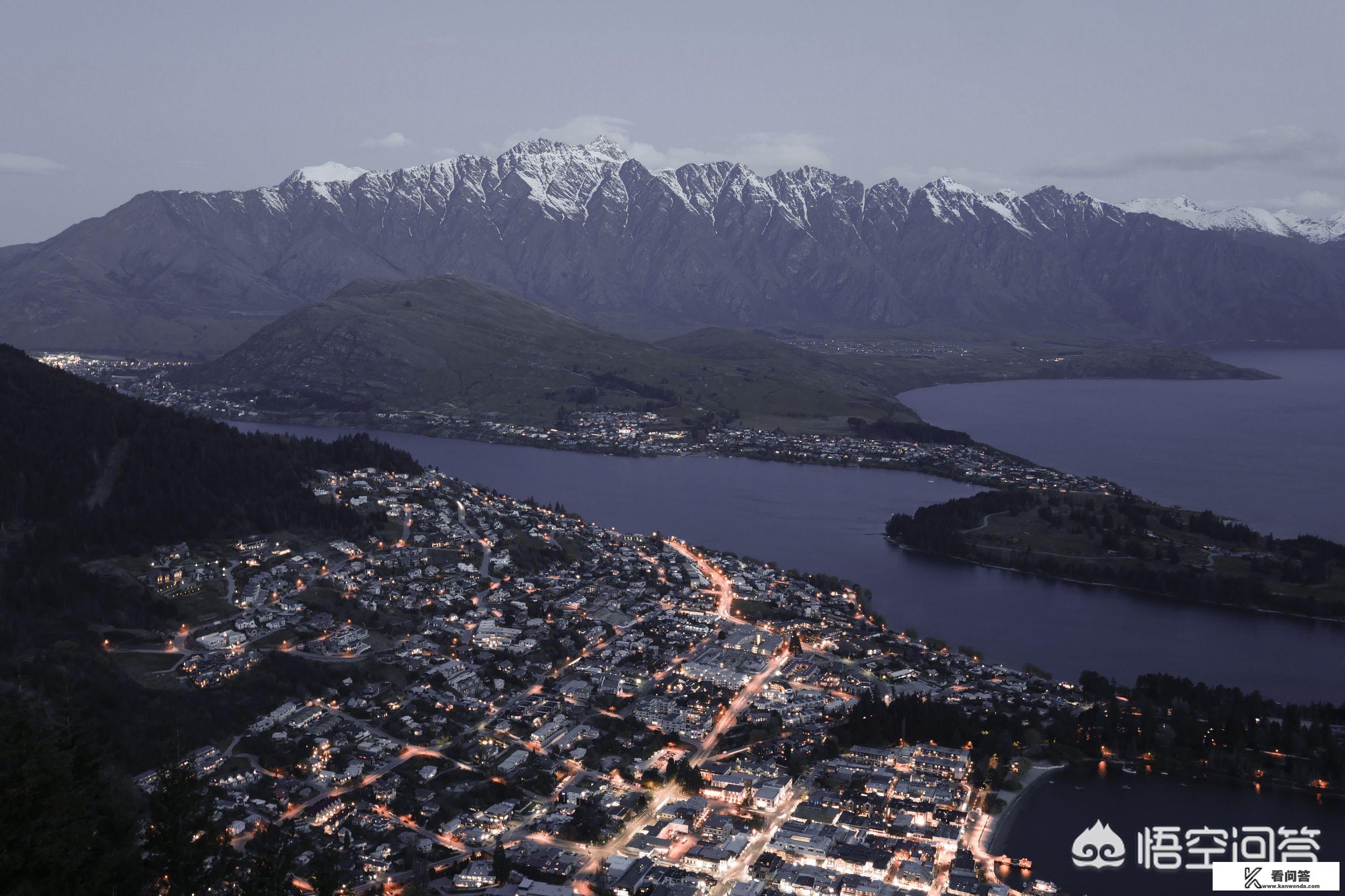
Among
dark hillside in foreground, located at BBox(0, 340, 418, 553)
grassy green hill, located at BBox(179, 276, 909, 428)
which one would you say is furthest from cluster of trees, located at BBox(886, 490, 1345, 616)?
grassy green hill, located at BBox(179, 276, 909, 428)

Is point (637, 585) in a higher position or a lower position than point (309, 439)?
lower

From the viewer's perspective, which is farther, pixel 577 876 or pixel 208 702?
pixel 208 702

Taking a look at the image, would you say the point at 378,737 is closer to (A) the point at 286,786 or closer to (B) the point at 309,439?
(A) the point at 286,786

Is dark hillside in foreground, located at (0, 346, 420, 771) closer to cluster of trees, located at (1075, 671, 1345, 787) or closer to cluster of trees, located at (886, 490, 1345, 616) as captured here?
cluster of trees, located at (1075, 671, 1345, 787)

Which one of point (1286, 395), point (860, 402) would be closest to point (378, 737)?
point (860, 402)

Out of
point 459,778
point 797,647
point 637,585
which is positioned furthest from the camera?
point 637,585
